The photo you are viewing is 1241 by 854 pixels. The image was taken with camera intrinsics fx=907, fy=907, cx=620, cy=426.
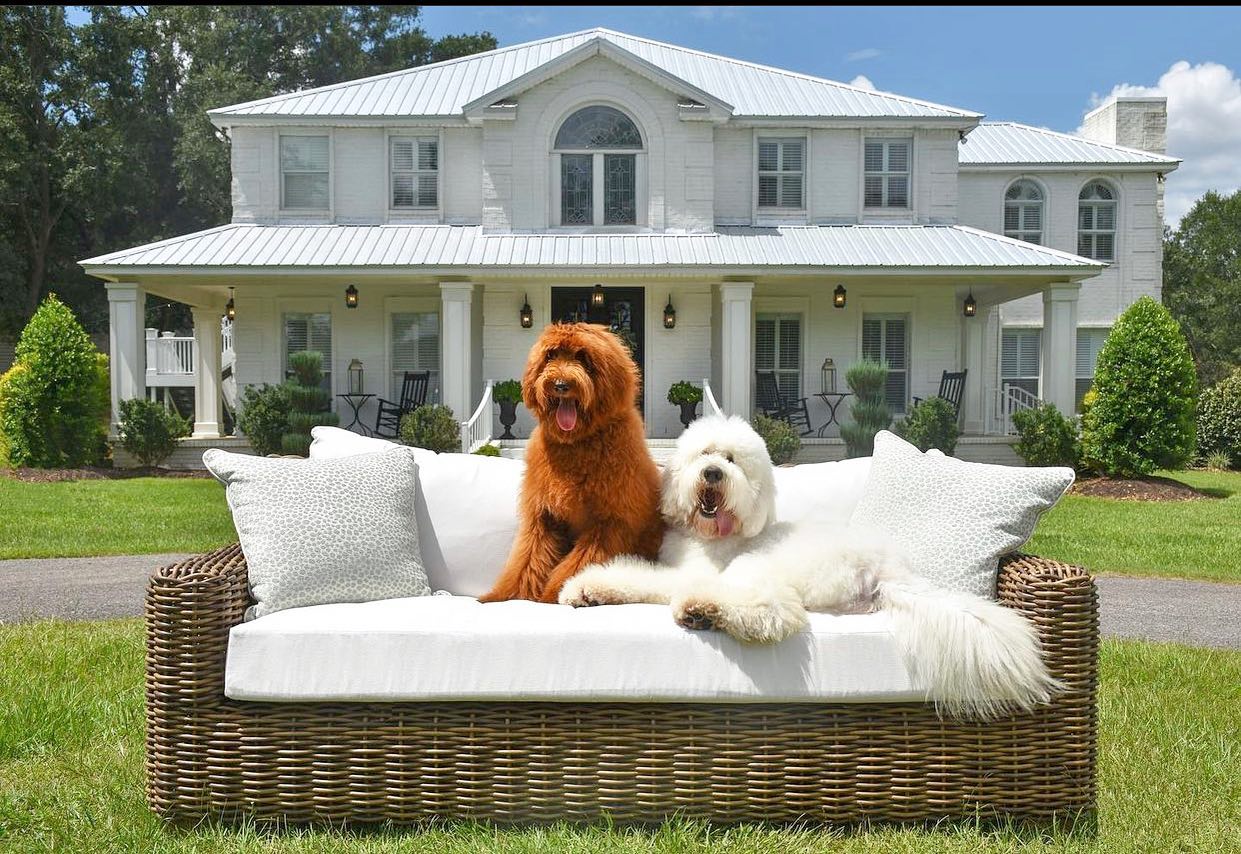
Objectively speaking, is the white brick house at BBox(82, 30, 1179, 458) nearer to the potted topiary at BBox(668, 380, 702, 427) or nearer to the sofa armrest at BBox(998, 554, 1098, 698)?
the potted topiary at BBox(668, 380, 702, 427)

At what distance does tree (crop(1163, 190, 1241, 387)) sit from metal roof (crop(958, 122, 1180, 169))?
1402 cm

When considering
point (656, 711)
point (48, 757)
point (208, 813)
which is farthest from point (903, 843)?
point (48, 757)

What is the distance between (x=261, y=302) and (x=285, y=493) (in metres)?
13.7

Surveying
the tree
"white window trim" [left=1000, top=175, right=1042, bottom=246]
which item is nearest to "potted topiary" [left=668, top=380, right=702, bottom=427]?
"white window trim" [left=1000, top=175, right=1042, bottom=246]

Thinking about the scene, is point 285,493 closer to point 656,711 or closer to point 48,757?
point 48,757

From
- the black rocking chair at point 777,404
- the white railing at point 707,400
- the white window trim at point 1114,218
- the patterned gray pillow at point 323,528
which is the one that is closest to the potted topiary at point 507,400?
the white railing at point 707,400

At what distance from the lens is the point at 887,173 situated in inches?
625

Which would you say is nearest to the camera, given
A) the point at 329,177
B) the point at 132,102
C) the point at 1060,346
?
the point at 1060,346

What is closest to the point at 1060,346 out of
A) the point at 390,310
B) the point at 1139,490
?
the point at 1139,490

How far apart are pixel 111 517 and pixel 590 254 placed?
759 centimetres

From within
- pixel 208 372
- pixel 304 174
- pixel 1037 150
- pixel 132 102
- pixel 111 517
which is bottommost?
pixel 111 517

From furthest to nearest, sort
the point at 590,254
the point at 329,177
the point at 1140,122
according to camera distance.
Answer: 1. the point at 1140,122
2. the point at 329,177
3. the point at 590,254

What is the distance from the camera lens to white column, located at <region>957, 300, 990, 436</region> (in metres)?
16.1

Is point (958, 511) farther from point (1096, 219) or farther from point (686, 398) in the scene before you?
point (1096, 219)
